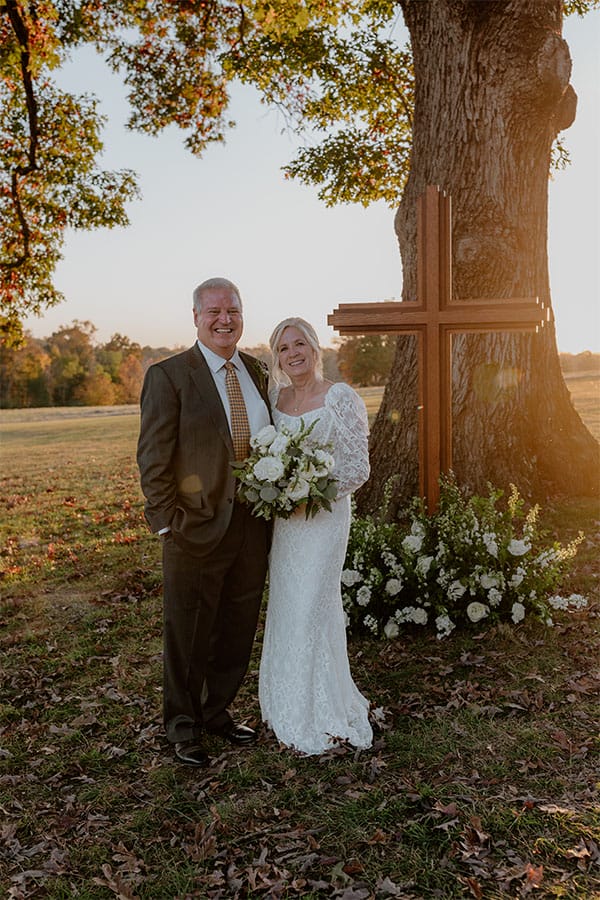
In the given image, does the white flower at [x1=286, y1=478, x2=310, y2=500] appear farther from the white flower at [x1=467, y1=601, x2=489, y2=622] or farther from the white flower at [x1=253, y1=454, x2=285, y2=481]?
the white flower at [x1=467, y1=601, x2=489, y2=622]

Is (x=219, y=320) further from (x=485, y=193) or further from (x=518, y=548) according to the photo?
(x=485, y=193)

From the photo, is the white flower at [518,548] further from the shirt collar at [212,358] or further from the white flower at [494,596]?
the shirt collar at [212,358]

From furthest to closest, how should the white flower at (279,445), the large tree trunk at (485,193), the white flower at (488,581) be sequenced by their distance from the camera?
the large tree trunk at (485,193) → the white flower at (488,581) → the white flower at (279,445)

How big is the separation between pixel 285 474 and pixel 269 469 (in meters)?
0.12

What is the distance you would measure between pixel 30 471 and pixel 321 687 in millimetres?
14536

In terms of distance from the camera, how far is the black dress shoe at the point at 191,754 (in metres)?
4.51

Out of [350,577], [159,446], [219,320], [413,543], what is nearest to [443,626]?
[413,543]

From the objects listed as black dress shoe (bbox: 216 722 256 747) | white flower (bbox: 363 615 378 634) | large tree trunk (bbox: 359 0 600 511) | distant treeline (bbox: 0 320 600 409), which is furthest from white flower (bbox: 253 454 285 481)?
distant treeline (bbox: 0 320 600 409)

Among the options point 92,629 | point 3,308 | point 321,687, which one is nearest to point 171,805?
point 321,687

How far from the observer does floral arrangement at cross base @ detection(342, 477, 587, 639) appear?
19.7 feet

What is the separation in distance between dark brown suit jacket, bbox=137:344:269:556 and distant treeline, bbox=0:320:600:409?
41.3 metres

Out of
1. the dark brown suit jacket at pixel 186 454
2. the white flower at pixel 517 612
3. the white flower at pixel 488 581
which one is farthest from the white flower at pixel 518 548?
the dark brown suit jacket at pixel 186 454

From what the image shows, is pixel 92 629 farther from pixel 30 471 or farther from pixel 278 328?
pixel 30 471

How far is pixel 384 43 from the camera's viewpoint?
12.1 metres
